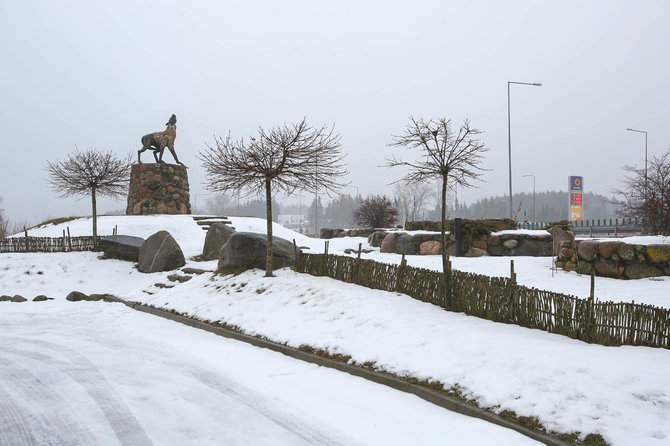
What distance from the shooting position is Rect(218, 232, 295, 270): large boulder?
481 inches

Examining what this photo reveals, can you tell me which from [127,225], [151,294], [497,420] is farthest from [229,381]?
[127,225]

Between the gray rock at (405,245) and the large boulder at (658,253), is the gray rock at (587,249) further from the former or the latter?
the gray rock at (405,245)

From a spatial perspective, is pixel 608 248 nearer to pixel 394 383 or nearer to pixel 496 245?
pixel 496 245

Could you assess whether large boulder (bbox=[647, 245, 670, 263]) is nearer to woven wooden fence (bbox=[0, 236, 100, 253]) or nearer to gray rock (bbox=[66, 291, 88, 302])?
gray rock (bbox=[66, 291, 88, 302])

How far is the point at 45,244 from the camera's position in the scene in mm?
18656

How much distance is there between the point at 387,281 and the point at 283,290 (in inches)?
95.2

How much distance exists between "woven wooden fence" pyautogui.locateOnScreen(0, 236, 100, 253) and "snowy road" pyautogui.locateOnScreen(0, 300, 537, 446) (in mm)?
12080

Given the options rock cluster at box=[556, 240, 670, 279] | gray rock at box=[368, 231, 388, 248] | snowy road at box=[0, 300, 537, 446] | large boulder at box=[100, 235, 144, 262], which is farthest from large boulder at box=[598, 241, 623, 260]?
large boulder at box=[100, 235, 144, 262]

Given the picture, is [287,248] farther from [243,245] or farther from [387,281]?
[387,281]

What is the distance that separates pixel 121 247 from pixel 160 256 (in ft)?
8.01

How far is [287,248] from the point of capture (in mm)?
12617

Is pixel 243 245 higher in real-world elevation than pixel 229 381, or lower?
higher

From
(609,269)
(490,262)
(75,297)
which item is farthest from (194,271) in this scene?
(609,269)

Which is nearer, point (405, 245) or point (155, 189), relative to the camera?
point (405, 245)
